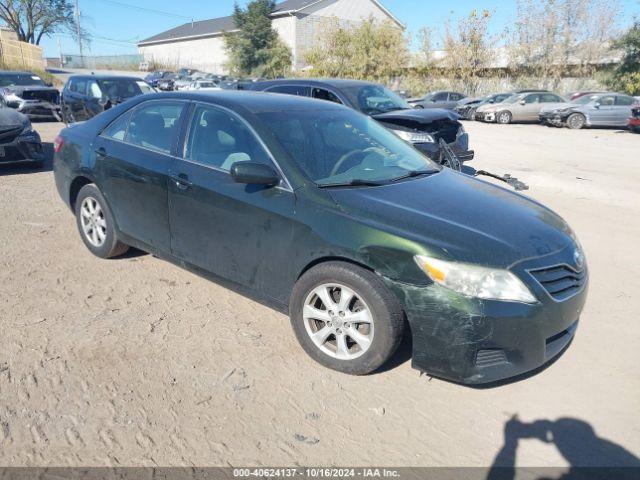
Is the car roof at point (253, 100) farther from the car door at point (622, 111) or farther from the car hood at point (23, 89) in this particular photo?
the car door at point (622, 111)

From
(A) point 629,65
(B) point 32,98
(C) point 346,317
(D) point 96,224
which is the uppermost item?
(A) point 629,65

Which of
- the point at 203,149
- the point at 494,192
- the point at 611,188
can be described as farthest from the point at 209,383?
the point at 611,188

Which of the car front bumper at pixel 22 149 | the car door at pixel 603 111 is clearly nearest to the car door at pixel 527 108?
the car door at pixel 603 111

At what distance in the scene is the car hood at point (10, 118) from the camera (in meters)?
8.36

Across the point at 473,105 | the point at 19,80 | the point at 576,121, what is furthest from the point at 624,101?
the point at 19,80

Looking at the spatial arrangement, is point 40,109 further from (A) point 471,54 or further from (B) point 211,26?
(B) point 211,26

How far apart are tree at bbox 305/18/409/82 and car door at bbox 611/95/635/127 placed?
19.6m

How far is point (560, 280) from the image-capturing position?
311cm

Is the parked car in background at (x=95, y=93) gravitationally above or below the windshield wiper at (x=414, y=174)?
above

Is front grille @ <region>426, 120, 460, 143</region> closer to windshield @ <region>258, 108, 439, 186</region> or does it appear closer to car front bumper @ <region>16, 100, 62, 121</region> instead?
windshield @ <region>258, 108, 439, 186</region>

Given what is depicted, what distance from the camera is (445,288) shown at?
111 inches

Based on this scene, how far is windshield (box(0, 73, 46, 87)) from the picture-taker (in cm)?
1730

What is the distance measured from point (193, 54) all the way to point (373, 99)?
62546 mm

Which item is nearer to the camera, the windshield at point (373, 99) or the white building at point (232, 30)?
the windshield at point (373, 99)
